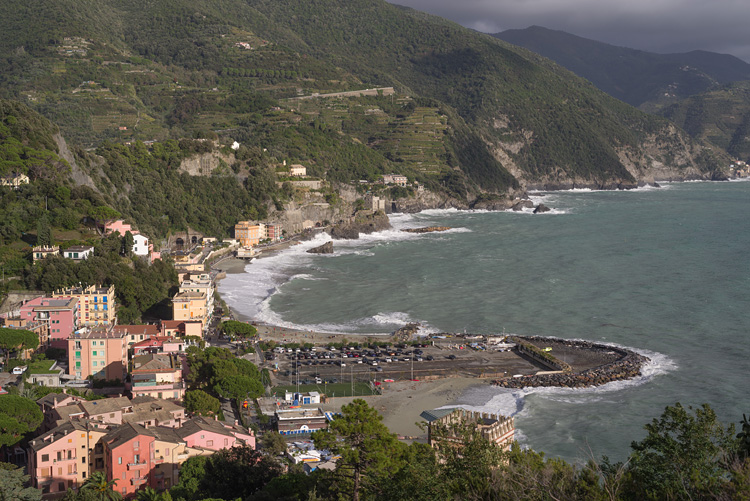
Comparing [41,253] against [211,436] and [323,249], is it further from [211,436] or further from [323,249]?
[323,249]

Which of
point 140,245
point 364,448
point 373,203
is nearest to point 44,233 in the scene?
point 140,245

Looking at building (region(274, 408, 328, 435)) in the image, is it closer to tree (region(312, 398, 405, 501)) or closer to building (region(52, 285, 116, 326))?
tree (region(312, 398, 405, 501))

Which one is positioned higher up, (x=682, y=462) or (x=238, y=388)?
(x=682, y=462)

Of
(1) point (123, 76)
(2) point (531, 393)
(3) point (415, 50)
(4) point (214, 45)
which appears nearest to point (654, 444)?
(2) point (531, 393)

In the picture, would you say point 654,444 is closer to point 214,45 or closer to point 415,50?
point 214,45

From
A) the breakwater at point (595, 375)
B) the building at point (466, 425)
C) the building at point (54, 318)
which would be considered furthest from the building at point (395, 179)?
the building at point (466, 425)

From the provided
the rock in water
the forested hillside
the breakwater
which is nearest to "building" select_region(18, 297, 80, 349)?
the breakwater

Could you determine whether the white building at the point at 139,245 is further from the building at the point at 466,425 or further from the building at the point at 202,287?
the building at the point at 466,425
